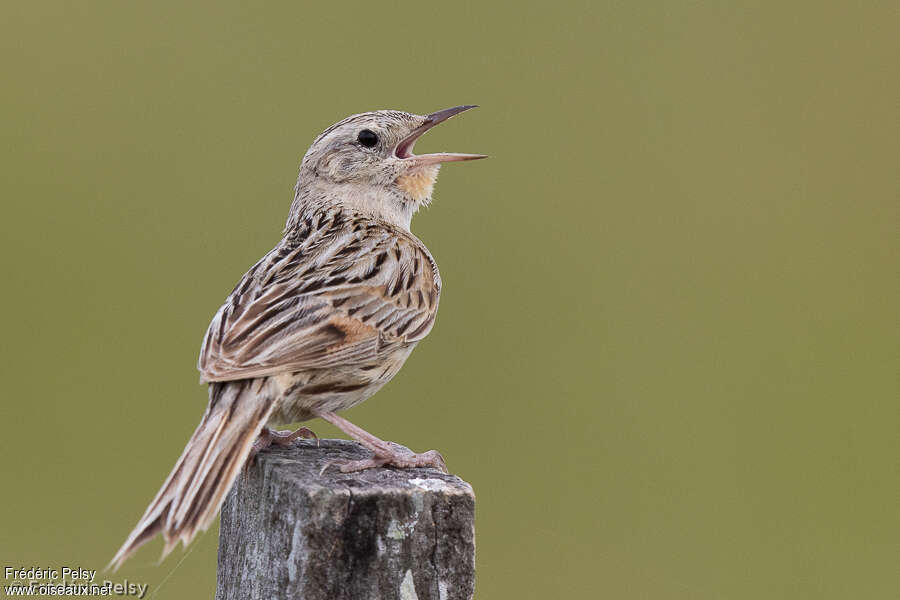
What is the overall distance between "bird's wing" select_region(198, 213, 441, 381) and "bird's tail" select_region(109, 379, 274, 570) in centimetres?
10

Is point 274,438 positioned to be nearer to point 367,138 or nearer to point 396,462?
point 396,462

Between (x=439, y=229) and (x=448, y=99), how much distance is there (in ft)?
3.79

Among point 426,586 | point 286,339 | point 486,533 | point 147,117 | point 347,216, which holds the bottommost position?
point 486,533

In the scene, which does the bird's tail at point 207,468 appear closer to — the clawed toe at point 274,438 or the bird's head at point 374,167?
the clawed toe at point 274,438

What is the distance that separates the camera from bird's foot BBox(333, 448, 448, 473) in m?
4.07

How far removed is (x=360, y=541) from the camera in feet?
11.7

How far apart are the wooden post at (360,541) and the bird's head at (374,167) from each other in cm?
272

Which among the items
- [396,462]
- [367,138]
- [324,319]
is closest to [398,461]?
[396,462]

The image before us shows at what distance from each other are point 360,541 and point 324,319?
1.34 meters

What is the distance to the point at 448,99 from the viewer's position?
35.1 feet

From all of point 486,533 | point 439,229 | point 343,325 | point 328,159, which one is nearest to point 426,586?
point 343,325

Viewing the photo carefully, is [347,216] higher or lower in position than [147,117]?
lower

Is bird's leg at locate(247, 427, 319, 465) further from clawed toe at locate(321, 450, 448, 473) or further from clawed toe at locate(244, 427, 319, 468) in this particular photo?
clawed toe at locate(321, 450, 448, 473)

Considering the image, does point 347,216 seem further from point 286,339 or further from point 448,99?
point 448,99
